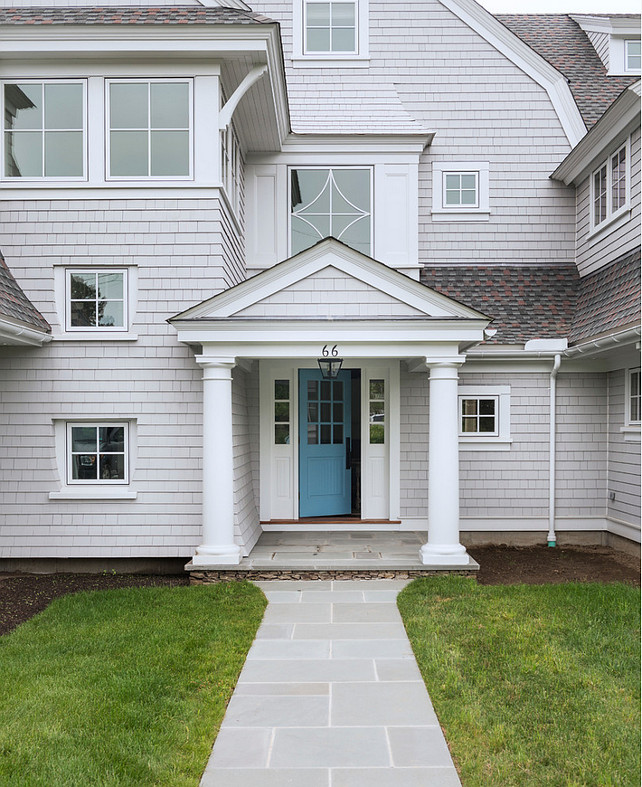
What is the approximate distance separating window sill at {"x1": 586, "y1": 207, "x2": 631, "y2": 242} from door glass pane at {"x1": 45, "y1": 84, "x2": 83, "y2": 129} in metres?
6.75

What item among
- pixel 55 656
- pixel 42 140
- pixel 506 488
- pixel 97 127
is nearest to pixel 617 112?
pixel 506 488

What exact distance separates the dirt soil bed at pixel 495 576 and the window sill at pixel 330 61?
7.51 metres

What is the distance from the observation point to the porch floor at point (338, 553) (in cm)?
735

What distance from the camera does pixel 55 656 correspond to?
5.05 meters

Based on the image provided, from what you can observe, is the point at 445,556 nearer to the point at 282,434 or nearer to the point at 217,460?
the point at 217,460

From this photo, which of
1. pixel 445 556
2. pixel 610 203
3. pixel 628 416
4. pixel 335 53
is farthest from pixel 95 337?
pixel 610 203

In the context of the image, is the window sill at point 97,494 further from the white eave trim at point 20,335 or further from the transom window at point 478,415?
the transom window at point 478,415

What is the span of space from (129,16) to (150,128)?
50.2 inches

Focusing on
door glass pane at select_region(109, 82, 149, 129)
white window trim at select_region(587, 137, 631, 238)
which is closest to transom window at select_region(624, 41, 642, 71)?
white window trim at select_region(587, 137, 631, 238)

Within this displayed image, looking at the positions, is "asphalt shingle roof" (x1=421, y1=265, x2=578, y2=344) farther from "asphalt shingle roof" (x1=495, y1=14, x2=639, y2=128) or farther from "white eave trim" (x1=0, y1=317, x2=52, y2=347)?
"white eave trim" (x1=0, y1=317, x2=52, y2=347)

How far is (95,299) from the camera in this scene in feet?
26.3

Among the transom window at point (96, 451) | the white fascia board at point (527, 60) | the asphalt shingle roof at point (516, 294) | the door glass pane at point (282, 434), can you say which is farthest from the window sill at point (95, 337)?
the white fascia board at point (527, 60)

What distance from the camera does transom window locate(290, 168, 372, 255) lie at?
10.1 m

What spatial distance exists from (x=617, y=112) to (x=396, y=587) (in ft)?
20.7
